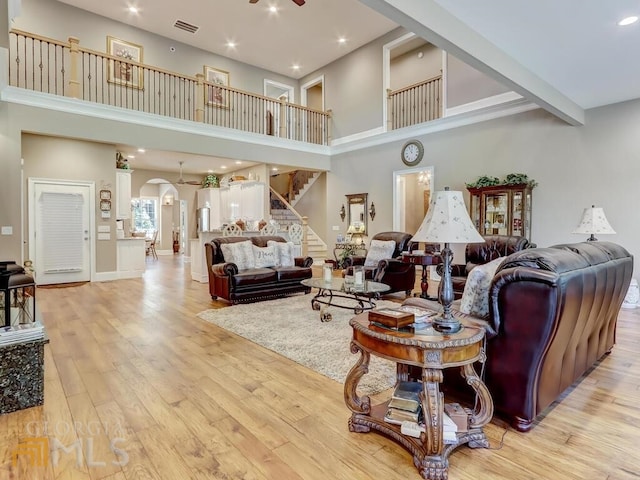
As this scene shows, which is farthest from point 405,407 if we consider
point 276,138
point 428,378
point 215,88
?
point 215,88

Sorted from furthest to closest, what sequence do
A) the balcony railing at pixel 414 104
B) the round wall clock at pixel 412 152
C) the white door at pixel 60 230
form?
1. the balcony railing at pixel 414 104
2. the round wall clock at pixel 412 152
3. the white door at pixel 60 230

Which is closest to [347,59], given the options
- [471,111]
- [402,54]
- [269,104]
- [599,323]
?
[402,54]

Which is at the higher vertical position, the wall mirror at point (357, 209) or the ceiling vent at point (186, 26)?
the ceiling vent at point (186, 26)

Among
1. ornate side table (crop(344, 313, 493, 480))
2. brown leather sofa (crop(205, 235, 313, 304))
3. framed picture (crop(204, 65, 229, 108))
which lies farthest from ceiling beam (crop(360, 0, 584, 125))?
framed picture (crop(204, 65, 229, 108))

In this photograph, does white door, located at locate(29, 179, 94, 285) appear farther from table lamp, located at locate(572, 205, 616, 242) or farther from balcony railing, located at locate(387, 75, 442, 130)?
table lamp, located at locate(572, 205, 616, 242)

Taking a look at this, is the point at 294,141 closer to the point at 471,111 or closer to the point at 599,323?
the point at 471,111

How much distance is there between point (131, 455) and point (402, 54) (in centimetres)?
1076

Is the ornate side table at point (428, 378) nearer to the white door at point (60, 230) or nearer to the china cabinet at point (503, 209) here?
the china cabinet at point (503, 209)

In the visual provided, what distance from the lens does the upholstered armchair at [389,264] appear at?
573 cm

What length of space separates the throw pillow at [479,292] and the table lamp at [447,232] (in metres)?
0.42

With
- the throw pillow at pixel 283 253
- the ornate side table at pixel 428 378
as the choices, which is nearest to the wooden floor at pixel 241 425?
the ornate side table at pixel 428 378

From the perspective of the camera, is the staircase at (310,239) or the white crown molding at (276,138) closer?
the white crown molding at (276,138)

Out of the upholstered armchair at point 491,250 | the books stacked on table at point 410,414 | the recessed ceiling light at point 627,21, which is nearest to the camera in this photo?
the books stacked on table at point 410,414

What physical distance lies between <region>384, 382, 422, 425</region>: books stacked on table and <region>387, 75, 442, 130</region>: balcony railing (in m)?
7.31
